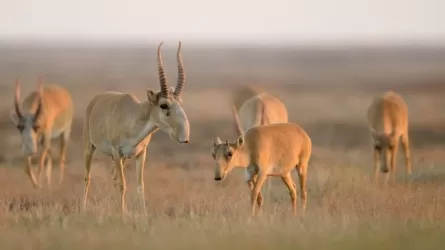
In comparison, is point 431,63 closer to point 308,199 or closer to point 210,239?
point 308,199

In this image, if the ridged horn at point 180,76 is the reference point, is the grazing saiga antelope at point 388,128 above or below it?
below

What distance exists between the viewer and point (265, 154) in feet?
29.1

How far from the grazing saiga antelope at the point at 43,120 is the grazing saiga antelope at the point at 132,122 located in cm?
178

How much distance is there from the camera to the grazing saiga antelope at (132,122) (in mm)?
8664

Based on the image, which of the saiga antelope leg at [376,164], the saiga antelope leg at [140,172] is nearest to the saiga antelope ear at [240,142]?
the saiga antelope leg at [140,172]

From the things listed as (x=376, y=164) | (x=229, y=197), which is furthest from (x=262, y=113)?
(x=376, y=164)

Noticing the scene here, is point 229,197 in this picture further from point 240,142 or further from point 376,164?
point 376,164

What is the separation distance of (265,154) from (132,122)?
1.30m

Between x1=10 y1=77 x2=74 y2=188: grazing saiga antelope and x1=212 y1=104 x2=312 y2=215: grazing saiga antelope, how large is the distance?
3304mm

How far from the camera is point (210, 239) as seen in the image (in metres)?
7.43

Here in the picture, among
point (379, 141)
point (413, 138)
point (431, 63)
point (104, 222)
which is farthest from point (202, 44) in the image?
point (104, 222)

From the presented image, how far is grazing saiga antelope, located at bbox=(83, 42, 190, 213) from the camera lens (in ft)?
28.4

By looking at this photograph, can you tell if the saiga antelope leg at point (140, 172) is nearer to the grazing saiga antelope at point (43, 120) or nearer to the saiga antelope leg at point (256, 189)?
the saiga antelope leg at point (256, 189)

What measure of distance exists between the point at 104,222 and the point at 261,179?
59.0 inches
